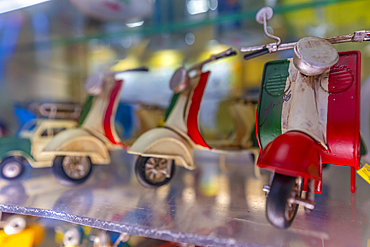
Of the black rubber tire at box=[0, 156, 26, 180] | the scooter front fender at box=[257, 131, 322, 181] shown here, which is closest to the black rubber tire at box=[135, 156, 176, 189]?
the scooter front fender at box=[257, 131, 322, 181]

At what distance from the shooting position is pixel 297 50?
94cm

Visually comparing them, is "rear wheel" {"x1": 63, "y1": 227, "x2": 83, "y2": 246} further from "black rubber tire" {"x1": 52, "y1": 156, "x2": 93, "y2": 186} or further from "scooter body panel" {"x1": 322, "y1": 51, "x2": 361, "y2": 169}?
"scooter body panel" {"x1": 322, "y1": 51, "x2": 361, "y2": 169}

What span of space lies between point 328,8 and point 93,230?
9.80 feet

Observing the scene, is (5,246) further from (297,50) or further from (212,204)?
(297,50)

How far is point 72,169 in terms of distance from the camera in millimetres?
1692

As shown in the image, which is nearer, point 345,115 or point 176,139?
point 345,115

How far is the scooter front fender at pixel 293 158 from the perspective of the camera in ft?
2.68

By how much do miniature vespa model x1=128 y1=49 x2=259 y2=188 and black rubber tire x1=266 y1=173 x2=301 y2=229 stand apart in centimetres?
71

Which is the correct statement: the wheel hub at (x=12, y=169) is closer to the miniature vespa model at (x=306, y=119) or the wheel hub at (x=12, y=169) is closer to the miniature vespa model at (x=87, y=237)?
the miniature vespa model at (x=87, y=237)

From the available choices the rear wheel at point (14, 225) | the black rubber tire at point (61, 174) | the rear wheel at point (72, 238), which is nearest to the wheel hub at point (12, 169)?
the black rubber tire at point (61, 174)

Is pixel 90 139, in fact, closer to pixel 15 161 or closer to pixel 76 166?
pixel 76 166

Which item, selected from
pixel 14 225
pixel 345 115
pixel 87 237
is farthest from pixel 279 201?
pixel 14 225

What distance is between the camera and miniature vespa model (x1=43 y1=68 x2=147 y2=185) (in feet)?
5.12

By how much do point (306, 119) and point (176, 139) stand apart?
0.78 meters
